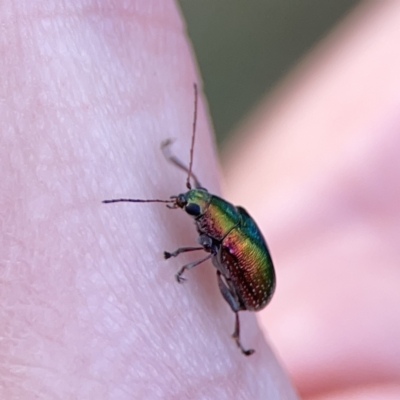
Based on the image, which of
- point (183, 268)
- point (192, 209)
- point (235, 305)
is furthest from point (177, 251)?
point (235, 305)

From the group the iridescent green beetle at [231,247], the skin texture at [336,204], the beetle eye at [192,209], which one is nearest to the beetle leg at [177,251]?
the iridescent green beetle at [231,247]

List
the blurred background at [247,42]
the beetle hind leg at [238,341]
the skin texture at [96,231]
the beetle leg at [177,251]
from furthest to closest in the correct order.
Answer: the blurred background at [247,42] → the beetle hind leg at [238,341] → the beetle leg at [177,251] → the skin texture at [96,231]

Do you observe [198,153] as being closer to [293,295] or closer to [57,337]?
[57,337]

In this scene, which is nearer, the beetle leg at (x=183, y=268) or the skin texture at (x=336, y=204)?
the beetle leg at (x=183, y=268)

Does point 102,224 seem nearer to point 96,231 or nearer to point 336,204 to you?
point 96,231

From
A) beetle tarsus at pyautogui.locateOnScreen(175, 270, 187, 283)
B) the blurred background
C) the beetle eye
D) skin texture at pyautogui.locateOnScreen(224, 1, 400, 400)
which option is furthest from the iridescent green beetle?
the blurred background

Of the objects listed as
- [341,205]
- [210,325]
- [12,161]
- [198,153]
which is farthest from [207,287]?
[341,205]

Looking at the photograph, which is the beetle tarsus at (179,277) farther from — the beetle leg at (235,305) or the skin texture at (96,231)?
the beetle leg at (235,305)
